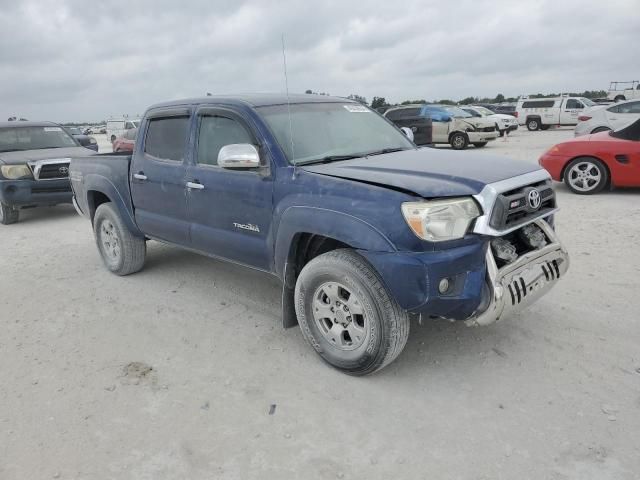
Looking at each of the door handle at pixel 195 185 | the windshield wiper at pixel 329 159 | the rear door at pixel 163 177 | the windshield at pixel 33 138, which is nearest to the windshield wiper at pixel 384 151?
the windshield wiper at pixel 329 159

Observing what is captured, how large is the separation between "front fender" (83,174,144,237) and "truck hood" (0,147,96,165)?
3.45 meters

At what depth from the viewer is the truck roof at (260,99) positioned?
4.11 metres

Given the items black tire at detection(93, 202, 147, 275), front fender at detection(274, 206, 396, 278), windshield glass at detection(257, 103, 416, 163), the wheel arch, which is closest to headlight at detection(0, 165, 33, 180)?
black tire at detection(93, 202, 147, 275)

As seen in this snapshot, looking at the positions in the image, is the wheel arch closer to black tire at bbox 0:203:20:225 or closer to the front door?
the front door

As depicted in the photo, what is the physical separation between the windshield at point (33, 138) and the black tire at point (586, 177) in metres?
9.04

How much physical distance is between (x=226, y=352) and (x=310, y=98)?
87.6 inches

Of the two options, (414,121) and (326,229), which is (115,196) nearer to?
(326,229)

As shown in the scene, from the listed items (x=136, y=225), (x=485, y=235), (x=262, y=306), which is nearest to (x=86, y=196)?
(x=136, y=225)

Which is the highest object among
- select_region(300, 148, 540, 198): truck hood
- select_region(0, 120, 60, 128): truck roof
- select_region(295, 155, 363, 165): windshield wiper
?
select_region(0, 120, 60, 128): truck roof

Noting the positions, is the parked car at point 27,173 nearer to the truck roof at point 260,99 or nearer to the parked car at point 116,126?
the truck roof at point 260,99

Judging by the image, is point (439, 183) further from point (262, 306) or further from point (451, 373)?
point (262, 306)

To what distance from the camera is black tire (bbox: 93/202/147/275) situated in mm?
5445

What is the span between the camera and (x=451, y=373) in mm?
3418

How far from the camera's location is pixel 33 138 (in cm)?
980
